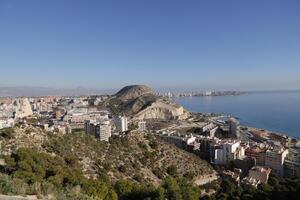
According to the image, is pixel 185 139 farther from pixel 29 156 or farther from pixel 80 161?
pixel 29 156

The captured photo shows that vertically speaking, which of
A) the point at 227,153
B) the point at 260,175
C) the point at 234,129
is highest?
the point at 227,153

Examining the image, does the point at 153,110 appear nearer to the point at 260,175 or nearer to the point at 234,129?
the point at 234,129

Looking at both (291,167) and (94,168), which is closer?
(94,168)

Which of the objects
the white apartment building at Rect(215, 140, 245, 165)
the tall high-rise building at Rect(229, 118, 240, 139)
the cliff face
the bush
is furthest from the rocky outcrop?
the bush

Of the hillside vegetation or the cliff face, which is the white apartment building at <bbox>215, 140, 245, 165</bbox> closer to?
the hillside vegetation

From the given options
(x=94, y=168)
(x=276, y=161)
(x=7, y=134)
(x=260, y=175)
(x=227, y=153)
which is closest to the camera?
(x=7, y=134)

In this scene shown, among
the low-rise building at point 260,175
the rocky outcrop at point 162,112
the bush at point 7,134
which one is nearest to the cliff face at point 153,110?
the rocky outcrop at point 162,112

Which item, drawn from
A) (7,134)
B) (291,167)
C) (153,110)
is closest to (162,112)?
(153,110)

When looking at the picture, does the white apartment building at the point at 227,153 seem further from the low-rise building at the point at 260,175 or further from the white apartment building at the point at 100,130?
the white apartment building at the point at 100,130
